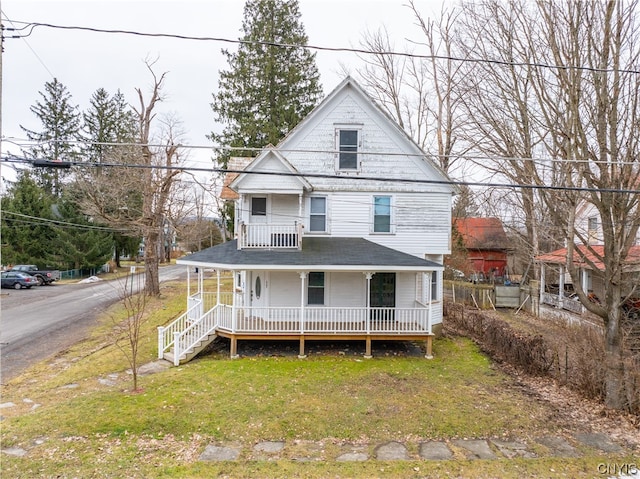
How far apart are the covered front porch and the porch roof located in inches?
2.0

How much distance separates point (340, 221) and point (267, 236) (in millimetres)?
3204

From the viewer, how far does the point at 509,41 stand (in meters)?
9.47

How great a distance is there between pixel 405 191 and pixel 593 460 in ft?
35.0

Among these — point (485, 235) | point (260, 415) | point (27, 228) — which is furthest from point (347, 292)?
point (27, 228)

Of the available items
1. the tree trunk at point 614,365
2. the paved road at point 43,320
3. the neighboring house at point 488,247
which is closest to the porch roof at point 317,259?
the paved road at point 43,320

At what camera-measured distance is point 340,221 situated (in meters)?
15.3

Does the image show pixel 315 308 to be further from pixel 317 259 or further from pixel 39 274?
pixel 39 274

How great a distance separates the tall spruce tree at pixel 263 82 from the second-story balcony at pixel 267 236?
17.1 meters

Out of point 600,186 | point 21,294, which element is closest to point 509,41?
point 600,186

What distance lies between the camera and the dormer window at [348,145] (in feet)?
50.4

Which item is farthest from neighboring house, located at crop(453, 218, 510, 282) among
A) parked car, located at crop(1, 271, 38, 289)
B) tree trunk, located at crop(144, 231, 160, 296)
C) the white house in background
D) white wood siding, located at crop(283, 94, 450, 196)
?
parked car, located at crop(1, 271, 38, 289)

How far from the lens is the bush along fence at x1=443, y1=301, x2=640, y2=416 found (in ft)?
27.5

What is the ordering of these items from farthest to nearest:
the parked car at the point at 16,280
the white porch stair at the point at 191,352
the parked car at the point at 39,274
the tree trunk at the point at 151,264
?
1. the parked car at the point at 39,274
2. the parked car at the point at 16,280
3. the tree trunk at the point at 151,264
4. the white porch stair at the point at 191,352

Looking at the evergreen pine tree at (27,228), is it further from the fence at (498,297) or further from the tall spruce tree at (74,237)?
the fence at (498,297)
